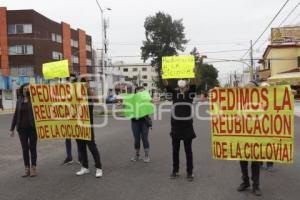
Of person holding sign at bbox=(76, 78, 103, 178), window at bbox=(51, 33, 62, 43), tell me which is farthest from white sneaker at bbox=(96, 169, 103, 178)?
window at bbox=(51, 33, 62, 43)

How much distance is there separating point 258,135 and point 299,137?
25.0 ft

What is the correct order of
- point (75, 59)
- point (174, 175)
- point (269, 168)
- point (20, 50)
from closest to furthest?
1. point (174, 175)
2. point (269, 168)
3. point (20, 50)
4. point (75, 59)

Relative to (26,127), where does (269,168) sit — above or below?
below

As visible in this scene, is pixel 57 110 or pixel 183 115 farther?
pixel 57 110

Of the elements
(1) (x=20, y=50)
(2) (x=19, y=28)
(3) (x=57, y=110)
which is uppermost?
(2) (x=19, y=28)

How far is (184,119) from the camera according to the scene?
7777 millimetres

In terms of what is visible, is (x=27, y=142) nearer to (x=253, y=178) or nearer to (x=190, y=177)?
(x=190, y=177)

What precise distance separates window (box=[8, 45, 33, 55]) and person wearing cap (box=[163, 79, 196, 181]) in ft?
178

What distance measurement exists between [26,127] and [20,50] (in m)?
53.3

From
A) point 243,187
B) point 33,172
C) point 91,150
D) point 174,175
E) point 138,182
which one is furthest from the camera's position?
point 33,172

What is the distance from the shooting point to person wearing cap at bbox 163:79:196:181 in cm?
779

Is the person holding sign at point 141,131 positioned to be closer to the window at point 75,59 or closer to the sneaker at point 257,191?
the sneaker at point 257,191

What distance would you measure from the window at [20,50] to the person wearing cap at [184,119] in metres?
54.3

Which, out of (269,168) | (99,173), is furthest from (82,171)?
(269,168)
